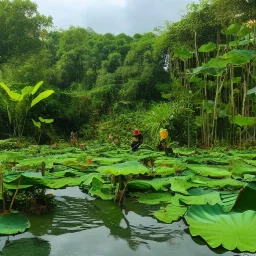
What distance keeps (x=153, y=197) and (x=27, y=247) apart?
121 cm

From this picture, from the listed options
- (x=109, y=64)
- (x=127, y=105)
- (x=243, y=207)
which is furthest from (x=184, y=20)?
(x=243, y=207)

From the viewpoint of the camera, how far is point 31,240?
76.8 inches

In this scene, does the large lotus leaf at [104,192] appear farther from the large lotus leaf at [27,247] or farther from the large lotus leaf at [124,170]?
the large lotus leaf at [27,247]

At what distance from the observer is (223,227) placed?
6.16ft

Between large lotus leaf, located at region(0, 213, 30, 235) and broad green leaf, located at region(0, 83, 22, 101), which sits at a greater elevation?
broad green leaf, located at region(0, 83, 22, 101)

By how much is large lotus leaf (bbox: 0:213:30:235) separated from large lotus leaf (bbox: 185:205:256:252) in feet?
3.39

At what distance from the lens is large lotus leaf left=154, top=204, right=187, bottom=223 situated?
2.23 metres

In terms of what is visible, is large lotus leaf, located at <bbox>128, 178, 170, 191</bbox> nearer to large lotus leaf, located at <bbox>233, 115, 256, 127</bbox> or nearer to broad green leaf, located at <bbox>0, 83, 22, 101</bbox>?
large lotus leaf, located at <bbox>233, 115, 256, 127</bbox>

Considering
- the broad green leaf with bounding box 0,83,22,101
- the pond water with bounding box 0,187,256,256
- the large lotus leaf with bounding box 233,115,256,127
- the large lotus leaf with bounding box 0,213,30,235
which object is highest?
the broad green leaf with bounding box 0,83,22,101

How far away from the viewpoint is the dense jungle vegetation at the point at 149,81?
8.00 m

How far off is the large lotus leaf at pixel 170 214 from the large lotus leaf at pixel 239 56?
12.3ft

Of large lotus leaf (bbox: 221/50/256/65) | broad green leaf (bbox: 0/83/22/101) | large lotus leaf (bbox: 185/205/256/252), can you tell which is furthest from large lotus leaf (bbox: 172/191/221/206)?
broad green leaf (bbox: 0/83/22/101)

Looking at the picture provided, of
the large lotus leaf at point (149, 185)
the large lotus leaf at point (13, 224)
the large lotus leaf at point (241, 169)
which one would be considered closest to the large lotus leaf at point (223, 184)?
the large lotus leaf at point (149, 185)

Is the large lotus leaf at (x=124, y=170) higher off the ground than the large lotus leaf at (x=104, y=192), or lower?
higher
